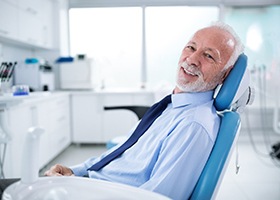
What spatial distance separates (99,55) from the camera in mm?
4012

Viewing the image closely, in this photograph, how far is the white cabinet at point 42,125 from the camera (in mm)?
1994

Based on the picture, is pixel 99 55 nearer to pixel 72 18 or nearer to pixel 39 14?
pixel 72 18

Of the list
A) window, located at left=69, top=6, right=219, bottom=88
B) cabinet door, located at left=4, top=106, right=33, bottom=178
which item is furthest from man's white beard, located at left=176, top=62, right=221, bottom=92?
window, located at left=69, top=6, right=219, bottom=88

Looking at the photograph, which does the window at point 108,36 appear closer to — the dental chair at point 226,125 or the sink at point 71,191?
the dental chair at point 226,125

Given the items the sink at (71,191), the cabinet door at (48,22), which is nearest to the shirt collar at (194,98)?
the sink at (71,191)

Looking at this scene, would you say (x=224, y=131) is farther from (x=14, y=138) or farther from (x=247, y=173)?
(x=247, y=173)

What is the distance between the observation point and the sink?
1.82 ft

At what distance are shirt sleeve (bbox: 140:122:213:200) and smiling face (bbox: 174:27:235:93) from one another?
28 centimetres

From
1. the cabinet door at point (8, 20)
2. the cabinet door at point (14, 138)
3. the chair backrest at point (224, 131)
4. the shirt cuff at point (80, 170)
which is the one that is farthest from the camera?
the cabinet door at point (8, 20)

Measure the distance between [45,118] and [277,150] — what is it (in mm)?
2783

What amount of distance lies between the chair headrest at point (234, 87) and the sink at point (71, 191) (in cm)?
56

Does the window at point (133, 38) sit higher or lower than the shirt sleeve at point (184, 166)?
higher

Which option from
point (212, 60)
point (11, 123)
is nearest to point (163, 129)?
point (212, 60)

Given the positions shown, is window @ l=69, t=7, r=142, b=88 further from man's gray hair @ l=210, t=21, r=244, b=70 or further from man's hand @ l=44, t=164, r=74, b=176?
man's gray hair @ l=210, t=21, r=244, b=70
